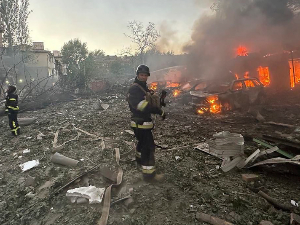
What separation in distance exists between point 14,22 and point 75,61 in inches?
Result: 306

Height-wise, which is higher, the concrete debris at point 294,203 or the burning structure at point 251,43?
the burning structure at point 251,43

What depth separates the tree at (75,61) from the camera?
17.5 meters

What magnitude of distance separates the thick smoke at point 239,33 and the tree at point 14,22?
1741cm

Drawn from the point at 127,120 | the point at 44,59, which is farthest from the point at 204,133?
the point at 44,59

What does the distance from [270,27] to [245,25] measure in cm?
203

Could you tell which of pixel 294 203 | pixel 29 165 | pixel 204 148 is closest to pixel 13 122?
pixel 29 165

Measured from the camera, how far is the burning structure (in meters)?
14.8

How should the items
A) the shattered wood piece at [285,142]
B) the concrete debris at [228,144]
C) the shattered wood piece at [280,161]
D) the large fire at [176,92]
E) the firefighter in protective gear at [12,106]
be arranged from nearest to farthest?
the shattered wood piece at [280,161], the concrete debris at [228,144], the shattered wood piece at [285,142], the firefighter in protective gear at [12,106], the large fire at [176,92]

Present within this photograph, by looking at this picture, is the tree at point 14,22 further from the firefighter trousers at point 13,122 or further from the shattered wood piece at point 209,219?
the shattered wood piece at point 209,219

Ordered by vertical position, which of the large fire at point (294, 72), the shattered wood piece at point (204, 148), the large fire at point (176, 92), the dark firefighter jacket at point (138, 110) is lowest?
the shattered wood piece at point (204, 148)

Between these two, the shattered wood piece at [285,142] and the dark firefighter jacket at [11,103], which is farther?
the dark firefighter jacket at [11,103]

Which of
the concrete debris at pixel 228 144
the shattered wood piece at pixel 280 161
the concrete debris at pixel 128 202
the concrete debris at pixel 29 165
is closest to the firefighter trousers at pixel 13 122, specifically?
the concrete debris at pixel 29 165

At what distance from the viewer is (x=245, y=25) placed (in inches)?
699

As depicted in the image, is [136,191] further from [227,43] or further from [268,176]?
[227,43]
